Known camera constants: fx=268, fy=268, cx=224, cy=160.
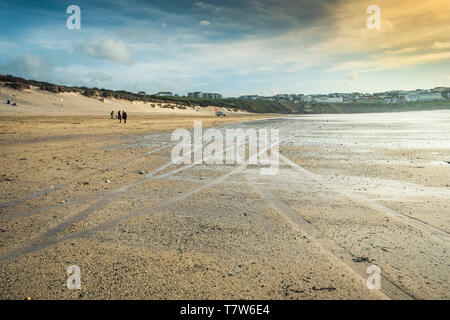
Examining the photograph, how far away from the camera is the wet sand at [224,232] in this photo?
3199mm

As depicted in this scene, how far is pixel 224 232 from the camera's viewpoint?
15.3ft

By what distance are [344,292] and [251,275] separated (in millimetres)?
1081

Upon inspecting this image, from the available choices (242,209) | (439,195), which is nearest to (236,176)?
(242,209)

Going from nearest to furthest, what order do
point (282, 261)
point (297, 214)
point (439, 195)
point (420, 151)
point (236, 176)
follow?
1. point (282, 261)
2. point (297, 214)
3. point (439, 195)
4. point (236, 176)
5. point (420, 151)

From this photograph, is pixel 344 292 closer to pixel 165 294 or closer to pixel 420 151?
pixel 165 294

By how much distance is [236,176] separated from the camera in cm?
869

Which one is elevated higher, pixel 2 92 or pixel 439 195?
pixel 2 92

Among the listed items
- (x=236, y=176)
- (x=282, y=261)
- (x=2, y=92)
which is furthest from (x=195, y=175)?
(x=2, y=92)

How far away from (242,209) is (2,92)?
4322 centimetres

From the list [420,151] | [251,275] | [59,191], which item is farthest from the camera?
[420,151]

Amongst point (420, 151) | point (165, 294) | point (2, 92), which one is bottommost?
point (165, 294)

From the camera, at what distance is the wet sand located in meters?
3.20

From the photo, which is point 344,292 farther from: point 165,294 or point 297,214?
point 297,214

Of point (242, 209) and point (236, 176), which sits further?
point (236, 176)
